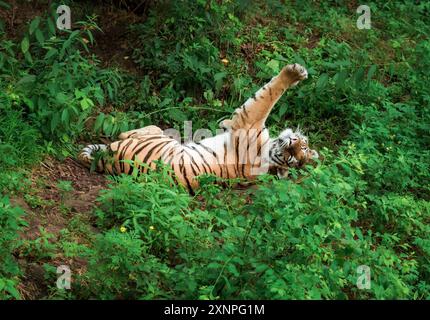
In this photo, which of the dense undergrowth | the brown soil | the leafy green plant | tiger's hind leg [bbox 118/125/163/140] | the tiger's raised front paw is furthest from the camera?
tiger's hind leg [bbox 118/125/163/140]

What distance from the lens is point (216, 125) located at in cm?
705

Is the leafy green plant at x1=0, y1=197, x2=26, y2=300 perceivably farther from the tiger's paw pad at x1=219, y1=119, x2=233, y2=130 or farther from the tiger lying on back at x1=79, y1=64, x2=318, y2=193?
the tiger's paw pad at x1=219, y1=119, x2=233, y2=130

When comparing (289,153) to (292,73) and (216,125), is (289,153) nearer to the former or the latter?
(292,73)

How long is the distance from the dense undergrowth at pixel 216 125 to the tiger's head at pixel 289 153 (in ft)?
0.96

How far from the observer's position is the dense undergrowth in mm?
4719

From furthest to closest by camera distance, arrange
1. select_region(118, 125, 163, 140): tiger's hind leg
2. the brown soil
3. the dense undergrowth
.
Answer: select_region(118, 125, 163, 140): tiger's hind leg → the brown soil → the dense undergrowth

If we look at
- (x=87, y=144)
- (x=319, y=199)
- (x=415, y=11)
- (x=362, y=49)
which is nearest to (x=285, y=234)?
(x=319, y=199)

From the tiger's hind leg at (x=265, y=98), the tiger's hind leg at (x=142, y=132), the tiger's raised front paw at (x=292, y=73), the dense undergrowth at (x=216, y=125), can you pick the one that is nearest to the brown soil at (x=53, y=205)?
the dense undergrowth at (x=216, y=125)

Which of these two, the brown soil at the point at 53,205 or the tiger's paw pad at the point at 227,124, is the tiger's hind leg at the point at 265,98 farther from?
the brown soil at the point at 53,205

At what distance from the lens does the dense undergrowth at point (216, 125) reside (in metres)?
4.72

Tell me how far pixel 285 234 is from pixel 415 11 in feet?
16.5

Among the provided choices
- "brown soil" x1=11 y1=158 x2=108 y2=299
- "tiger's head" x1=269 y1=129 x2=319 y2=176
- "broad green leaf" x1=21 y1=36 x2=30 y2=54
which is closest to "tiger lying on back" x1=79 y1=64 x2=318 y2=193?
"tiger's head" x1=269 y1=129 x2=319 y2=176
